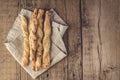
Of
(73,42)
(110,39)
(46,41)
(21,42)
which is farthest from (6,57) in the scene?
(110,39)

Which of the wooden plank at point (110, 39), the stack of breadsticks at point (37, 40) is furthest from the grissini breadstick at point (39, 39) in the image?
the wooden plank at point (110, 39)

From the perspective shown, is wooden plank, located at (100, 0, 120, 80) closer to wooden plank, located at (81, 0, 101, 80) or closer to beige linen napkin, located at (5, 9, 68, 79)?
wooden plank, located at (81, 0, 101, 80)

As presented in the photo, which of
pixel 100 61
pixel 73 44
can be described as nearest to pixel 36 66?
pixel 73 44

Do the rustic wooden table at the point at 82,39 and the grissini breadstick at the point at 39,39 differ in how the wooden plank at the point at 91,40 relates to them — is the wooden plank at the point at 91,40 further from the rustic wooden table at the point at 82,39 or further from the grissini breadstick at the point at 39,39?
the grissini breadstick at the point at 39,39

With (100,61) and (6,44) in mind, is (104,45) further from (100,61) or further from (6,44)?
(6,44)

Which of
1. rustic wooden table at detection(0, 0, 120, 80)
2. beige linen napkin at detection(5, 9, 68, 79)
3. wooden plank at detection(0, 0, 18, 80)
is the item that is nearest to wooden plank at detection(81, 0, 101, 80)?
rustic wooden table at detection(0, 0, 120, 80)
